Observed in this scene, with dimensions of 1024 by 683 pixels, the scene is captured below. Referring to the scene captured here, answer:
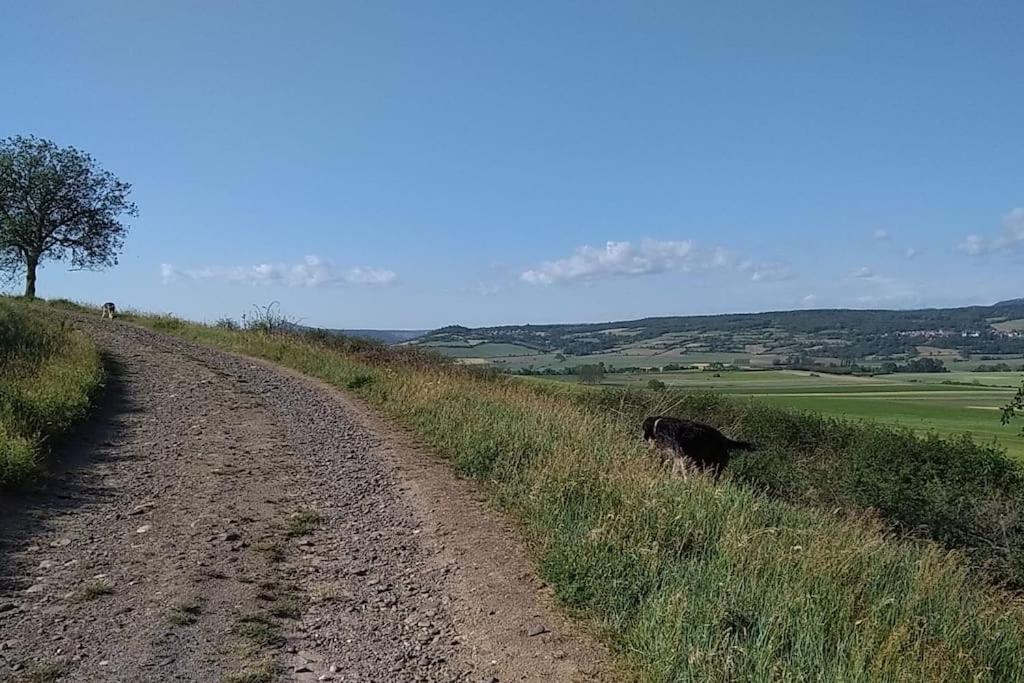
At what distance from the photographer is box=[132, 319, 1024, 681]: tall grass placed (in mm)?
3873

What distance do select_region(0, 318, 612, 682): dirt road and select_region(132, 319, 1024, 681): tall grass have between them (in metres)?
0.36

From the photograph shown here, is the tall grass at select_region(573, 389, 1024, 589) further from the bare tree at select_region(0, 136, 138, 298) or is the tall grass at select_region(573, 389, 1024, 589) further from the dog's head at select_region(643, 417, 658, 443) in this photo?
the bare tree at select_region(0, 136, 138, 298)

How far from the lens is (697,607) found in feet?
14.1

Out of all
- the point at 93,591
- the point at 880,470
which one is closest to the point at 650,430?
Result: the point at 93,591

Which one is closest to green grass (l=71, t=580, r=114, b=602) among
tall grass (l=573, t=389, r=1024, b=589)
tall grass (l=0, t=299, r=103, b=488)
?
tall grass (l=0, t=299, r=103, b=488)

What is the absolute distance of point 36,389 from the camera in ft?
32.8

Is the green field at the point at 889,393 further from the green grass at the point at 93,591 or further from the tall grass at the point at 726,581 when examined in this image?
the green grass at the point at 93,591

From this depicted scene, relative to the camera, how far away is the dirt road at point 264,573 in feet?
13.7

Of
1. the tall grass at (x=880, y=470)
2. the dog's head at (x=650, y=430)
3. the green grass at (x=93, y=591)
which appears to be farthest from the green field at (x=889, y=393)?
the green grass at (x=93, y=591)

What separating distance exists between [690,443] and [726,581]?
13.2 ft

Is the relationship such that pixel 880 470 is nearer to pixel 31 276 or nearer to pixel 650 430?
pixel 650 430

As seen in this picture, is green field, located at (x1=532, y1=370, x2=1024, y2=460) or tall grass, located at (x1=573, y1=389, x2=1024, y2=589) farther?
green field, located at (x1=532, y1=370, x2=1024, y2=460)

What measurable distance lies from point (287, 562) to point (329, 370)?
11.5 m

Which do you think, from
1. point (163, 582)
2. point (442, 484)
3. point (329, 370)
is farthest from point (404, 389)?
point (163, 582)
